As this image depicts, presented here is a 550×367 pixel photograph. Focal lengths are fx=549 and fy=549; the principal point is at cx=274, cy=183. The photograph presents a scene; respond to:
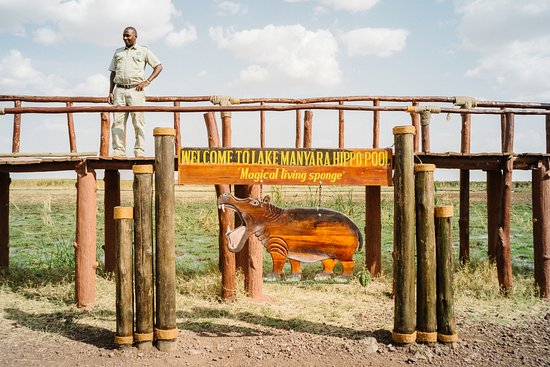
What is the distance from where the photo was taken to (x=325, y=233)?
23.2ft

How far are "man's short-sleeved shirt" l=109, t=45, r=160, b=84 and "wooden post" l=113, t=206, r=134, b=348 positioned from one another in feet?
10.6

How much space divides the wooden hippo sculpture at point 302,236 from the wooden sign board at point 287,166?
0.49 m

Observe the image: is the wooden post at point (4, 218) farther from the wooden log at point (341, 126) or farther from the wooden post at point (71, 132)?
the wooden log at point (341, 126)

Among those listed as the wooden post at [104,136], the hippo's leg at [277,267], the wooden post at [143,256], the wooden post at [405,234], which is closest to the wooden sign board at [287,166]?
the wooden post at [405,234]

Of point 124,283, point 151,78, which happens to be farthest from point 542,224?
point 151,78

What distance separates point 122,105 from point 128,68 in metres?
0.69

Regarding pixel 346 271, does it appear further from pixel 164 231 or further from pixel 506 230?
pixel 506 230

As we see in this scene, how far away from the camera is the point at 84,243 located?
9422mm

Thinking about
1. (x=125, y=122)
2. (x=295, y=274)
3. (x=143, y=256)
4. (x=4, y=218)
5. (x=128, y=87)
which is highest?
(x=128, y=87)

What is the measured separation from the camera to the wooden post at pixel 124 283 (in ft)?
23.4

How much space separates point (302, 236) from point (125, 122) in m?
4.21

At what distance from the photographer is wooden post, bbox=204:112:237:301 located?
9.23 m

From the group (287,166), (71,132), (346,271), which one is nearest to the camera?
(346,271)

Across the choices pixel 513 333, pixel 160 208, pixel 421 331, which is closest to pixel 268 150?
pixel 160 208
